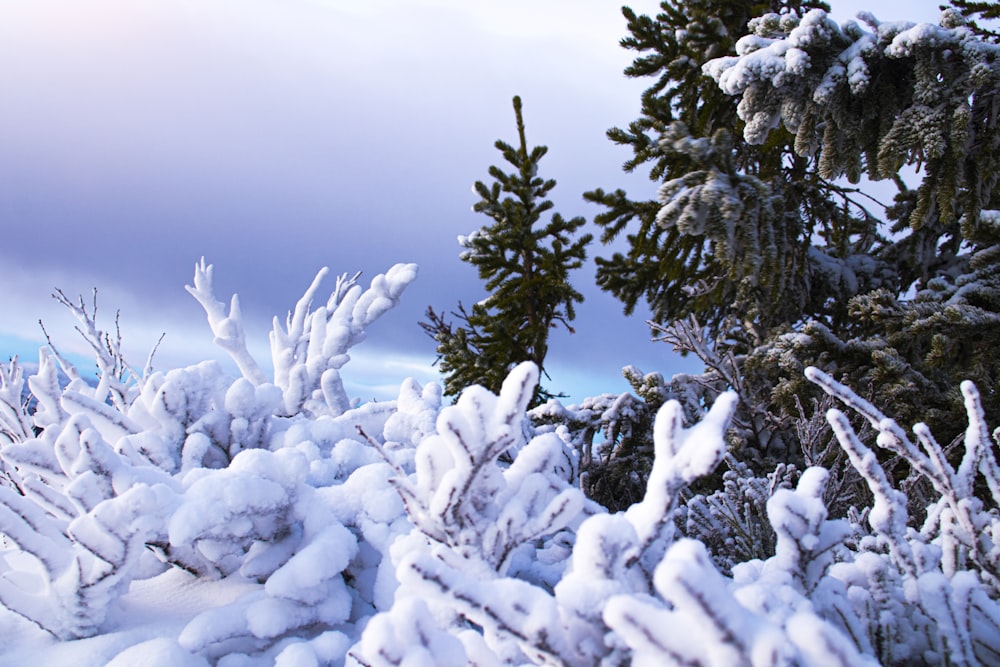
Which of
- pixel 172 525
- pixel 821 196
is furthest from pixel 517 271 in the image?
pixel 172 525

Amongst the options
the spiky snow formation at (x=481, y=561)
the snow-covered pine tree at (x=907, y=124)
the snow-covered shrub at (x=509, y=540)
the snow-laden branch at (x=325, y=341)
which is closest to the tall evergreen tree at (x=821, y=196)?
the snow-covered pine tree at (x=907, y=124)

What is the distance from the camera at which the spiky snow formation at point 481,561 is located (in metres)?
0.79

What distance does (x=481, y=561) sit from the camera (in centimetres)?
105

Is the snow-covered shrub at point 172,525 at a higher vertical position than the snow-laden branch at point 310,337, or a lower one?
lower

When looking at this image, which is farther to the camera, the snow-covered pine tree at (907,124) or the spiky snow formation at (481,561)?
the snow-covered pine tree at (907,124)

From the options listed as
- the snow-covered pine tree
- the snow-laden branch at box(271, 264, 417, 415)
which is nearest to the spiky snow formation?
the snow-laden branch at box(271, 264, 417, 415)

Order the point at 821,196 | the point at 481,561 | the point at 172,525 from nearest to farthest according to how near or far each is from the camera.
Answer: the point at 481,561 → the point at 172,525 → the point at 821,196

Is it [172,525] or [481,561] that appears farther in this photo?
[172,525]

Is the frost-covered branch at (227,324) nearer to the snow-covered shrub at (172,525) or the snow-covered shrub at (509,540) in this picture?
the snow-covered shrub at (172,525)

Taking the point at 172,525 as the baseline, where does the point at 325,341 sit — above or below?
above

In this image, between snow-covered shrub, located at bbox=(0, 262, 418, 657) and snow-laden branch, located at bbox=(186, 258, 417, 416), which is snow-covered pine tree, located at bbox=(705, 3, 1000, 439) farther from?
snow-covered shrub, located at bbox=(0, 262, 418, 657)

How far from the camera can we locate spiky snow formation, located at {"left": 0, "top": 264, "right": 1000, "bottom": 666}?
787mm

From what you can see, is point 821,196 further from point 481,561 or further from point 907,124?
point 481,561

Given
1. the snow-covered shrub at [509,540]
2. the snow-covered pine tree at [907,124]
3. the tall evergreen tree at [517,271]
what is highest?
the tall evergreen tree at [517,271]
